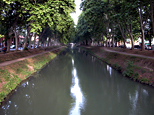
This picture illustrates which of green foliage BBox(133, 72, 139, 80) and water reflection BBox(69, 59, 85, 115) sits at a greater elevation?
green foliage BBox(133, 72, 139, 80)

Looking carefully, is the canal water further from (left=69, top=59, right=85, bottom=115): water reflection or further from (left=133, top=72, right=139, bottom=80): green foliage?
(left=133, top=72, right=139, bottom=80): green foliage

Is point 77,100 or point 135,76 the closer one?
point 77,100

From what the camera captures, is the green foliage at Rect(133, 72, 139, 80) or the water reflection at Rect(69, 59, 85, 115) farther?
the green foliage at Rect(133, 72, 139, 80)

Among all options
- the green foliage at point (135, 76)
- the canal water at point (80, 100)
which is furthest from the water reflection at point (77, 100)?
the green foliage at point (135, 76)

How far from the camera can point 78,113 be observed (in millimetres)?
7055

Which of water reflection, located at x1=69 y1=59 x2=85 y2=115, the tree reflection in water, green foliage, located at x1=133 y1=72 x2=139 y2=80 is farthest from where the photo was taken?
green foliage, located at x1=133 y1=72 x2=139 y2=80

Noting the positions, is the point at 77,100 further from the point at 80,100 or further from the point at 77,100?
the point at 80,100

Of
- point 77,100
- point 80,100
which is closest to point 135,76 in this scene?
point 80,100

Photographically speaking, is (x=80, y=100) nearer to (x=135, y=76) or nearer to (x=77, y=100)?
(x=77, y=100)

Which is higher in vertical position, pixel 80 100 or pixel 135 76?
pixel 135 76

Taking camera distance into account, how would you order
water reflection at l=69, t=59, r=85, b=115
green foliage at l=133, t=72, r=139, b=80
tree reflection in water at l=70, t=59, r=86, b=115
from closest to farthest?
water reflection at l=69, t=59, r=85, b=115 < tree reflection in water at l=70, t=59, r=86, b=115 < green foliage at l=133, t=72, r=139, b=80

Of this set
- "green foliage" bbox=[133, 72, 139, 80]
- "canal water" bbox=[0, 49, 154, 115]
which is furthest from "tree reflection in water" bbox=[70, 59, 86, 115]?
"green foliage" bbox=[133, 72, 139, 80]

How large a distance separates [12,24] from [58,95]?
18.6 m

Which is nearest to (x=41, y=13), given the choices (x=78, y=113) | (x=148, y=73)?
(x=148, y=73)
